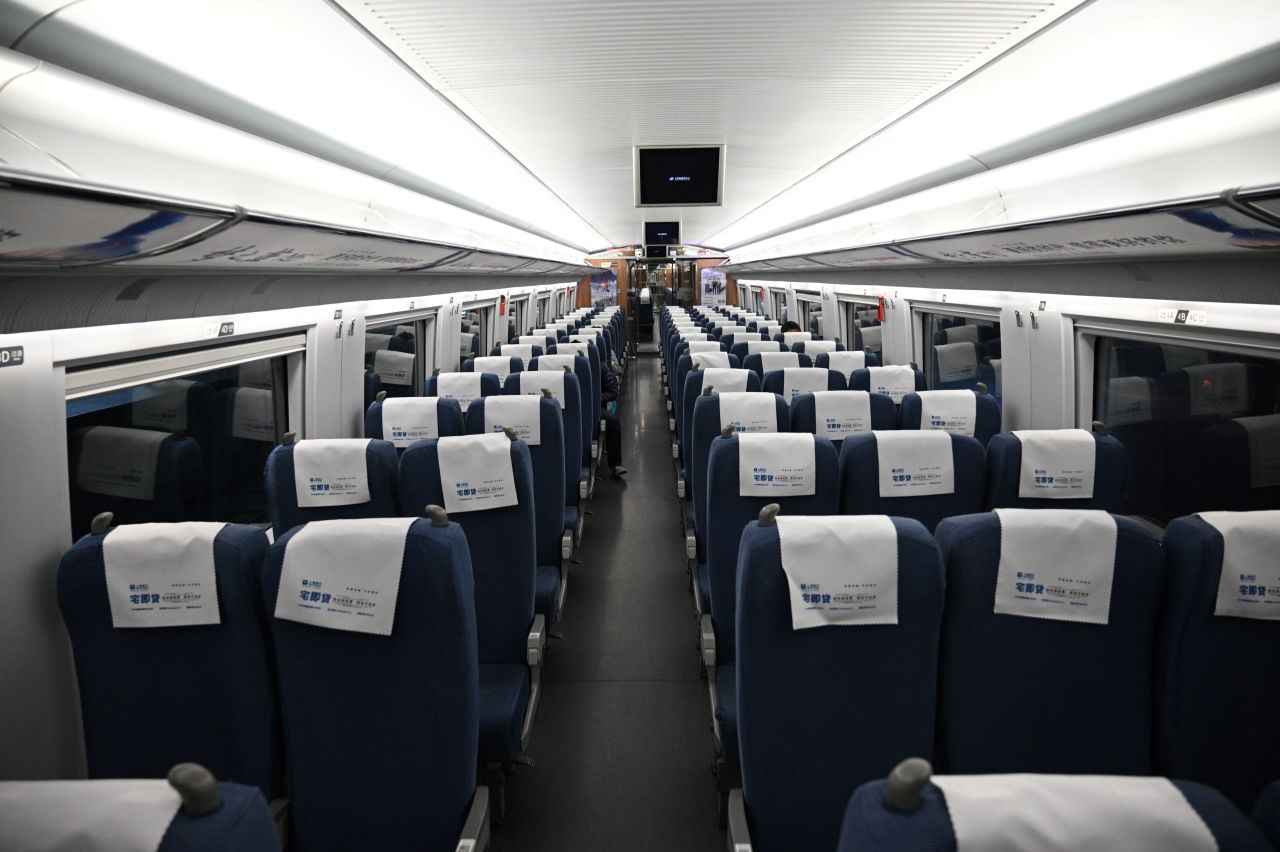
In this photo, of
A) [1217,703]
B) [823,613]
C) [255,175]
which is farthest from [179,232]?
[1217,703]

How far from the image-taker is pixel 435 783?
6.63 ft

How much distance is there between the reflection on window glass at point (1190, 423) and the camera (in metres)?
3.95

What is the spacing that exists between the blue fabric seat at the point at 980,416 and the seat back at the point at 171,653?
3.86m

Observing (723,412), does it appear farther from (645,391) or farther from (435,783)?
(645,391)

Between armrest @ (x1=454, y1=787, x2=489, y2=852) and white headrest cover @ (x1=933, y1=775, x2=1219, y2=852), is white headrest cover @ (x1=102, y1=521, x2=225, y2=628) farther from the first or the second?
white headrest cover @ (x1=933, y1=775, x2=1219, y2=852)

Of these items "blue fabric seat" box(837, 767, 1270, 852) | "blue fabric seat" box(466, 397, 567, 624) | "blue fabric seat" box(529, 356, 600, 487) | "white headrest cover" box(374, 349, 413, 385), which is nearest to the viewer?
"blue fabric seat" box(837, 767, 1270, 852)

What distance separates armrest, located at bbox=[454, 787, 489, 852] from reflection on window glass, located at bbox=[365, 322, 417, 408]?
5.85 m

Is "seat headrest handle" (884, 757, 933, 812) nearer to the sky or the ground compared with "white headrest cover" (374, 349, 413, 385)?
nearer to the ground

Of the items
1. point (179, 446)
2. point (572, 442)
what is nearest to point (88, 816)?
point (179, 446)

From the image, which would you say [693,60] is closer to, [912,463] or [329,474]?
[912,463]

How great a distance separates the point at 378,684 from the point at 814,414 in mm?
3108

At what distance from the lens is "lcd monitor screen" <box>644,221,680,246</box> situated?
15031 mm

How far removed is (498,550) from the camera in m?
3.13

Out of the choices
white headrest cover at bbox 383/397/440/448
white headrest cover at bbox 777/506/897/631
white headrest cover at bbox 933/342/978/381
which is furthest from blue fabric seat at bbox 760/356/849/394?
white headrest cover at bbox 777/506/897/631
